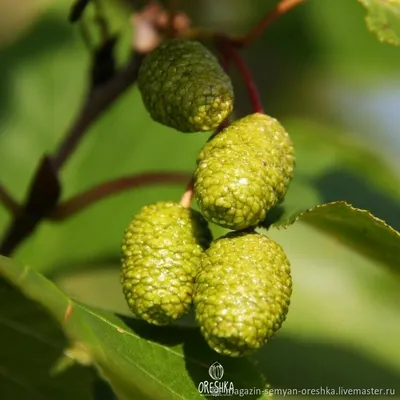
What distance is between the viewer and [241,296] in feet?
3.76

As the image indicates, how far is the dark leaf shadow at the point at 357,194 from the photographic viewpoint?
184 centimetres

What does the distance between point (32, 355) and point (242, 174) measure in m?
0.41

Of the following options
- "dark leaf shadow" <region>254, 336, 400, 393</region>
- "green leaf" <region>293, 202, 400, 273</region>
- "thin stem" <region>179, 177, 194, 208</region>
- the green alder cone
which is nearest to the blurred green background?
"dark leaf shadow" <region>254, 336, 400, 393</region>

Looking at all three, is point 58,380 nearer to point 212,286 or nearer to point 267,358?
point 212,286

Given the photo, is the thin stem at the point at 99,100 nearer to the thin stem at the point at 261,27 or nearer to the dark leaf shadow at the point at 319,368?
the thin stem at the point at 261,27

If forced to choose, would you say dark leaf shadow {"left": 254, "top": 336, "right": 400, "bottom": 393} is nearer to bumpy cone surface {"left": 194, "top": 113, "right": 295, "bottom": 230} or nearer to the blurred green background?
the blurred green background

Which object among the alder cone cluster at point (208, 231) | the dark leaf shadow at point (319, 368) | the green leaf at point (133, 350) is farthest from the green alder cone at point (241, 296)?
the dark leaf shadow at point (319, 368)

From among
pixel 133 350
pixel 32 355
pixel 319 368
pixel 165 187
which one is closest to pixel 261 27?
pixel 133 350

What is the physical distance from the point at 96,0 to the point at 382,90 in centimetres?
160

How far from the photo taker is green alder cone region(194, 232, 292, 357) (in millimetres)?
1140

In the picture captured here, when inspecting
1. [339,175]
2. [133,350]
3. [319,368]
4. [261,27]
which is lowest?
[319,368]

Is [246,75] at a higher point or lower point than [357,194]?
higher

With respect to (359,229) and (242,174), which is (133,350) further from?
(359,229)

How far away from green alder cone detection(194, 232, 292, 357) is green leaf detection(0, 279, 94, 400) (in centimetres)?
21
